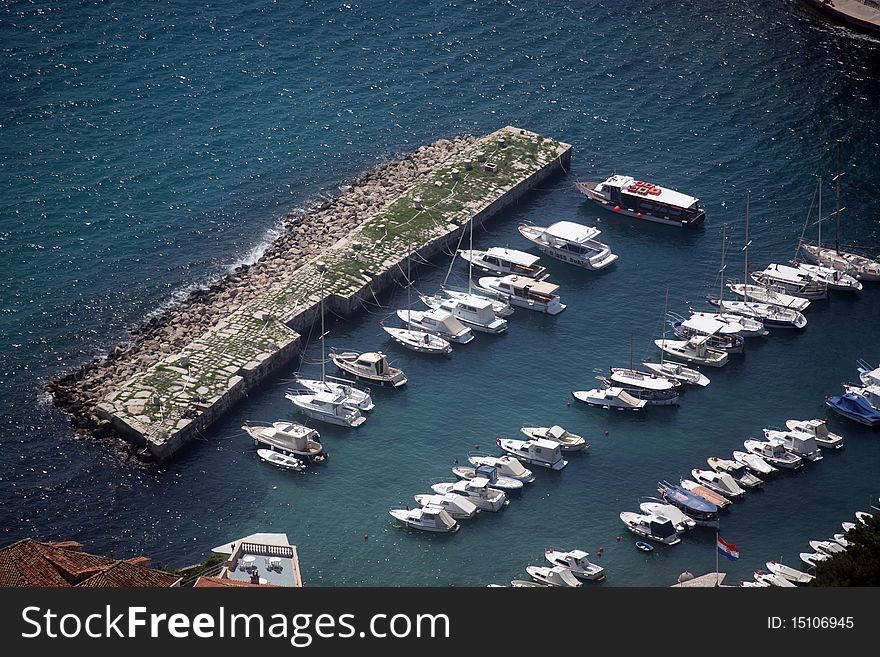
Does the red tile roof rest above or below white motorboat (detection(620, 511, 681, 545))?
below

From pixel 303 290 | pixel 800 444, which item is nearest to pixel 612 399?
pixel 800 444

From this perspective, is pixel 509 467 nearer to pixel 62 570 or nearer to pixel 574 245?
pixel 62 570

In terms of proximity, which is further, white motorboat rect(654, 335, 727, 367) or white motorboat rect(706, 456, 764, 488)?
white motorboat rect(654, 335, 727, 367)

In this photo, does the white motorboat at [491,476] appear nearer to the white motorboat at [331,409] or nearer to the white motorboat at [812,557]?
the white motorboat at [331,409]

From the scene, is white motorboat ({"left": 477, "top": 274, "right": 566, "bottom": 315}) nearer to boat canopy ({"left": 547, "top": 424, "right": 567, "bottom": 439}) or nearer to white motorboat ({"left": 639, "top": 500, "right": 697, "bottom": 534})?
boat canopy ({"left": 547, "top": 424, "right": 567, "bottom": 439})

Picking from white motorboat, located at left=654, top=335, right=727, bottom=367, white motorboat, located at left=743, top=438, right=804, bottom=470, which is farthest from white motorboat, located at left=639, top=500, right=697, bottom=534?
white motorboat, located at left=654, top=335, right=727, bottom=367

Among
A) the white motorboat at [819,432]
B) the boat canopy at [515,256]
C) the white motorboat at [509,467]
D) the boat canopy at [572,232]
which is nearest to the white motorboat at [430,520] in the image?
the white motorboat at [509,467]
